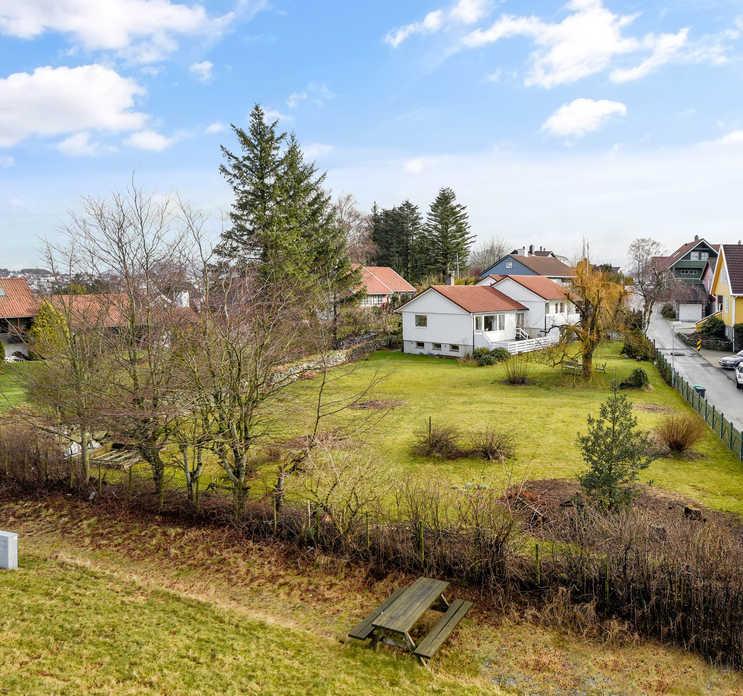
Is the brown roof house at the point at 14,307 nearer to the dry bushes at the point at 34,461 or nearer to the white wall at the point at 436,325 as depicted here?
the white wall at the point at 436,325

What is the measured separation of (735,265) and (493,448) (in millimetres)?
31719

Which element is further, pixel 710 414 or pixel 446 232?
pixel 446 232

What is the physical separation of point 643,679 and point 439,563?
3.29 m

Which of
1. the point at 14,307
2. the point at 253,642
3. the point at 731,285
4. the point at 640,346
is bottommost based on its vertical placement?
the point at 253,642

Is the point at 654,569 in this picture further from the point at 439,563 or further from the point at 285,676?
the point at 285,676

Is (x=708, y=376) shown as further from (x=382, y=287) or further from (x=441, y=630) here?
(x=382, y=287)

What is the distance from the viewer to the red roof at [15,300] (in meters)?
40.4

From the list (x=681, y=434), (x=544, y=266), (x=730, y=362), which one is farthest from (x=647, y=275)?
(x=681, y=434)

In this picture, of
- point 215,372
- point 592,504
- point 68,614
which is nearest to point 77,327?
point 215,372

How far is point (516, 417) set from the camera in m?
21.8

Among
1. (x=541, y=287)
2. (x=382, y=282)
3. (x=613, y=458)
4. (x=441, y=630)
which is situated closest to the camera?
(x=441, y=630)

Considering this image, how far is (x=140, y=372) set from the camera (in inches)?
489

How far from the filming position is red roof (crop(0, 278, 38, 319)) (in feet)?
133

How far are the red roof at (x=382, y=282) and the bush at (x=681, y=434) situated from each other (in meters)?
39.3
